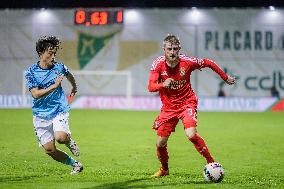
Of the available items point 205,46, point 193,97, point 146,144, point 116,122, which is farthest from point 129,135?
point 205,46

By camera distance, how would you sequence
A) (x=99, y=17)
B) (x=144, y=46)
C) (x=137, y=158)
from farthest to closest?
(x=144, y=46) → (x=99, y=17) → (x=137, y=158)

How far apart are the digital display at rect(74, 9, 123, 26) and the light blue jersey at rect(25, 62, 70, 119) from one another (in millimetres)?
28815

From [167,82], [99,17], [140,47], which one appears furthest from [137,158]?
[140,47]

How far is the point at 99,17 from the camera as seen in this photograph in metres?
38.8

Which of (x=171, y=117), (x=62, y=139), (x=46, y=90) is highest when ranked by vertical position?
(x=46, y=90)

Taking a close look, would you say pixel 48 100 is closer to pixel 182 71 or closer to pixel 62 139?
pixel 62 139

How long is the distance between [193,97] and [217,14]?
110 ft

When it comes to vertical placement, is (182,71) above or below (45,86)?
above

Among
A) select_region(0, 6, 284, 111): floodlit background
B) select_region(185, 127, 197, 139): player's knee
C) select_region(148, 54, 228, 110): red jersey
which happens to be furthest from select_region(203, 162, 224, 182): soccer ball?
select_region(0, 6, 284, 111): floodlit background

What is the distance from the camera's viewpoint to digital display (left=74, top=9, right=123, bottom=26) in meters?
38.7

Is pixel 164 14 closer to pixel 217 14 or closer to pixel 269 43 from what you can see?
pixel 217 14

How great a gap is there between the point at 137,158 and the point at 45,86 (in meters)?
4.12

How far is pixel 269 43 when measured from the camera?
1651 inches
